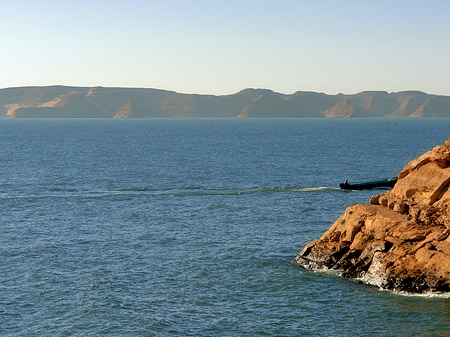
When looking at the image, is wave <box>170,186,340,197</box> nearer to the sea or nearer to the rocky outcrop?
the sea

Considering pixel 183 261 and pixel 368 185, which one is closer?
pixel 183 261

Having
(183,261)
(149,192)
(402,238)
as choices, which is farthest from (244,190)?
(402,238)

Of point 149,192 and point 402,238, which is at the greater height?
point 402,238

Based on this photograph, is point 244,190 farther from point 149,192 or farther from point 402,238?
point 402,238

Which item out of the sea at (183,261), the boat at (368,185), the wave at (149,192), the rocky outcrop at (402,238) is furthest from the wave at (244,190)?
the rocky outcrop at (402,238)

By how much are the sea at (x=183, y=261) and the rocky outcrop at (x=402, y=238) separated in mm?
1344

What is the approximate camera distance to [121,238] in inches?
2403

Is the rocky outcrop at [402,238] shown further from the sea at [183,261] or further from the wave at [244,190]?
the wave at [244,190]

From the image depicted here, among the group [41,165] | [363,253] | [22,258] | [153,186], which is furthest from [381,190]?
[41,165]

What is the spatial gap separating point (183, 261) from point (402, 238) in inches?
754

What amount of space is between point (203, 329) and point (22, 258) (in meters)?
23.0

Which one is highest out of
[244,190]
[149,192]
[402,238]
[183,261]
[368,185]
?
[402,238]

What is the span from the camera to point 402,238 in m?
45.1

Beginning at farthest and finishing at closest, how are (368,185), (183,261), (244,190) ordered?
(244,190), (368,185), (183,261)
